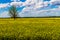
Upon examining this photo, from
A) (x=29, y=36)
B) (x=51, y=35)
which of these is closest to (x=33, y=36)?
(x=29, y=36)

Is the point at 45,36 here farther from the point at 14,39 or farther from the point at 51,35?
the point at 14,39

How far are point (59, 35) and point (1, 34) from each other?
9.80 ft

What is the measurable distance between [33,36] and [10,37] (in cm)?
115

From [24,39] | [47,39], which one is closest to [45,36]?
[47,39]

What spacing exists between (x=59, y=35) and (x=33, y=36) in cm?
135

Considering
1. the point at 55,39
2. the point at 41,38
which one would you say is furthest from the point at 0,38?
the point at 55,39

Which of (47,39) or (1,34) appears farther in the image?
(1,34)

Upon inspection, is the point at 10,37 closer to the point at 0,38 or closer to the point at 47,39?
the point at 0,38

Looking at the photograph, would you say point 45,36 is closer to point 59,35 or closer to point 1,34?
point 59,35

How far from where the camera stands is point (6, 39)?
10.4 metres

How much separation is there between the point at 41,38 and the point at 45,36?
0.30m

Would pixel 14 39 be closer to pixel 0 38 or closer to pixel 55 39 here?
pixel 0 38

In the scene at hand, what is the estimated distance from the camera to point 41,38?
33.3 feet

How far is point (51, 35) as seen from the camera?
1058 centimetres
